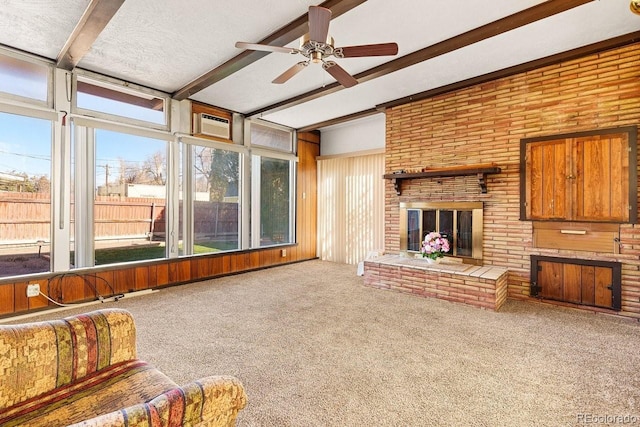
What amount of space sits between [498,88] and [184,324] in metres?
4.84

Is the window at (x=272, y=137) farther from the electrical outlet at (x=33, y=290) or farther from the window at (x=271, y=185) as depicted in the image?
the electrical outlet at (x=33, y=290)

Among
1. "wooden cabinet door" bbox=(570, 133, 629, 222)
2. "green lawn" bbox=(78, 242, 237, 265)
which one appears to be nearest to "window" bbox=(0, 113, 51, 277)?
"green lawn" bbox=(78, 242, 237, 265)

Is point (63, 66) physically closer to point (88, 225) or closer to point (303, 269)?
point (88, 225)

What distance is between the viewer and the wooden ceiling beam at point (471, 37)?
2.71 meters

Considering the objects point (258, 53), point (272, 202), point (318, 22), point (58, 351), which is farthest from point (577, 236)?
point (272, 202)

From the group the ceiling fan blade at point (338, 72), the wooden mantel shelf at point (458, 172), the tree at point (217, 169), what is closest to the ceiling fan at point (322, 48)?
the ceiling fan blade at point (338, 72)

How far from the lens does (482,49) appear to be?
3.51m

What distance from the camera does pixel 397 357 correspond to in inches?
98.5

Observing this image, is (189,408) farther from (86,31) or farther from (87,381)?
(86,31)

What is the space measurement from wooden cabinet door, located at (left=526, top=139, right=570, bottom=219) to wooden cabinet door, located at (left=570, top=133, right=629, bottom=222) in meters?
0.10

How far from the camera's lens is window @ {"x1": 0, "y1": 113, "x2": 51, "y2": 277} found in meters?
3.50

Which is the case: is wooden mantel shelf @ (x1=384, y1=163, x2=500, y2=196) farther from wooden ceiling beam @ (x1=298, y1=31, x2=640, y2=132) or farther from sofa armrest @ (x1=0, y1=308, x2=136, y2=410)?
sofa armrest @ (x1=0, y1=308, x2=136, y2=410)

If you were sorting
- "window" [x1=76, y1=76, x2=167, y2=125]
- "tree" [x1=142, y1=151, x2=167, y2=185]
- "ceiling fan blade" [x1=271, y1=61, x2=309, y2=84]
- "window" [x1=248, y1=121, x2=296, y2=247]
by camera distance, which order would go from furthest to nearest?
"window" [x1=248, y1=121, x2=296, y2=247], "tree" [x1=142, y1=151, x2=167, y2=185], "window" [x1=76, y1=76, x2=167, y2=125], "ceiling fan blade" [x1=271, y1=61, x2=309, y2=84]

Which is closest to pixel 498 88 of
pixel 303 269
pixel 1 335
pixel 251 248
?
pixel 303 269
